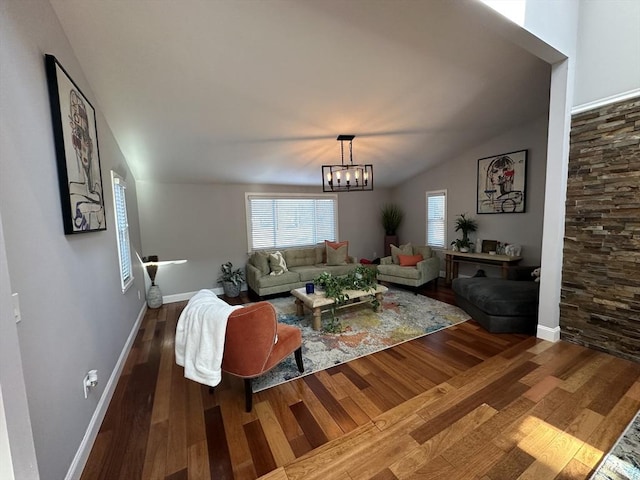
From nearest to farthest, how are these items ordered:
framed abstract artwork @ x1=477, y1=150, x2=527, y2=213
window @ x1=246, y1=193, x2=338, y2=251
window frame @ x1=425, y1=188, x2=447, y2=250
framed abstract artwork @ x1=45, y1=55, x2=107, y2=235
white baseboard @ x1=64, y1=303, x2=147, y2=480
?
white baseboard @ x1=64, y1=303, x2=147, y2=480, framed abstract artwork @ x1=45, y1=55, x2=107, y2=235, framed abstract artwork @ x1=477, y1=150, x2=527, y2=213, window @ x1=246, y1=193, x2=338, y2=251, window frame @ x1=425, y1=188, x2=447, y2=250

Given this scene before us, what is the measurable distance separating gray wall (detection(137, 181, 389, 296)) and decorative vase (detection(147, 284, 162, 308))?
0.22m

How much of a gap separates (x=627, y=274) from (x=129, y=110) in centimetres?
488

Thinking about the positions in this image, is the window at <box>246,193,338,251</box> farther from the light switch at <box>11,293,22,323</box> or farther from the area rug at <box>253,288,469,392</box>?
the light switch at <box>11,293,22,323</box>

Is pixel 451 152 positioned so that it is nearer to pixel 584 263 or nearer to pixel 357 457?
pixel 584 263

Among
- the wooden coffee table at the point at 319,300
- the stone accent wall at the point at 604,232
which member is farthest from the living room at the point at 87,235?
the wooden coffee table at the point at 319,300

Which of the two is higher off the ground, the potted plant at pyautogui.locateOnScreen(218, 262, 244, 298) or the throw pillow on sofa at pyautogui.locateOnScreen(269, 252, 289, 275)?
the throw pillow on sofa at pyautogui.locateOnScreen(269, 252, 289, 275)

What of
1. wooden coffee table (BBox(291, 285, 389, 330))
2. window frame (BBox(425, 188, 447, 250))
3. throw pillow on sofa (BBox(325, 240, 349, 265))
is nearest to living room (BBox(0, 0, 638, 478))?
window frame (BBox(425, 188, 447, 250))

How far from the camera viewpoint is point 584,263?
2494 mm

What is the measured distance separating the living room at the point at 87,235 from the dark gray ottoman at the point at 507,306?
295mm

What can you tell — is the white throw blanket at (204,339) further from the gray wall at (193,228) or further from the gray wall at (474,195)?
the gray wall at (474,195)

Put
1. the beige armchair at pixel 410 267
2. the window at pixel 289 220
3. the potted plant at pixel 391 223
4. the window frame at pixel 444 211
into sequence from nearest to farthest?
the beige armchair at pixel 410 267, the window at pixel 289 220, the window frame at pixel 444 211, the potted plant at pixel 391 223

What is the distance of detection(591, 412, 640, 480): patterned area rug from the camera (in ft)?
4.42

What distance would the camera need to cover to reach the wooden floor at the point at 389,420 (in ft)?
4.84

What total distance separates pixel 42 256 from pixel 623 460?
10.6 ft
